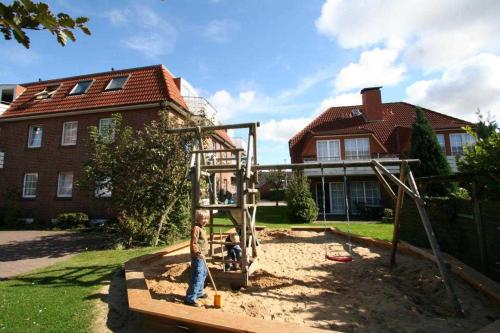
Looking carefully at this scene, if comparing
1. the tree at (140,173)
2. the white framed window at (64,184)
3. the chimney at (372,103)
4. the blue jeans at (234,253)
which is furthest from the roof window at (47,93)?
the chimney at (372,103)

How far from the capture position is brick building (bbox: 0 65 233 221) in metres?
17.4

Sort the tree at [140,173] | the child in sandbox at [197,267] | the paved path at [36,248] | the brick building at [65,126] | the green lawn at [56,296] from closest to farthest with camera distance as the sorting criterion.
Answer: the green lawn at [56,296]
the child in sandbox at [197,267]
the paved path at [36,248]
the tree at [140,173]
the brick building at [65,126]

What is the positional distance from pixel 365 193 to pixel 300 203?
8.66m

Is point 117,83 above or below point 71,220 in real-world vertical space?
above

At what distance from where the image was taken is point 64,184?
18172 millimetres

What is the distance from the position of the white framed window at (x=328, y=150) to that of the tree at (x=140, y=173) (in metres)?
16.2

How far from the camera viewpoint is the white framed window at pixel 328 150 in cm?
2495

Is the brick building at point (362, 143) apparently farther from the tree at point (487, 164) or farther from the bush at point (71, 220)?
the tree at point (487, 164)

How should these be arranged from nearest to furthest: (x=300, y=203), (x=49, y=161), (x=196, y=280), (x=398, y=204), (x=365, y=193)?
(x=196, y=280) → (x=398, y=204) → (x=300, y=203) → (x=49, y=161) → (x=365, y=193)

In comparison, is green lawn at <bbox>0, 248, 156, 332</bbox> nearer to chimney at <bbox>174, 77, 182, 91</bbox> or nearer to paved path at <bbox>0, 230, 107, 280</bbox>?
paved path at <bbox>0, 230, 107, 280</bbox>

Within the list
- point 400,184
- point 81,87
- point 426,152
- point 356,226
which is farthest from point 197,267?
point 81,87

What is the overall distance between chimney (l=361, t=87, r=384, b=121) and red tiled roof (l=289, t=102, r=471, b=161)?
1.75ft

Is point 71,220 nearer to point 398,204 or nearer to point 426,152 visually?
point 398,204

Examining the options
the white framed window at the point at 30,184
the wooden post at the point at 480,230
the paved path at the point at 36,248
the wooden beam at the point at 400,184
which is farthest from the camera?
the white framed window at the point at 30,184
